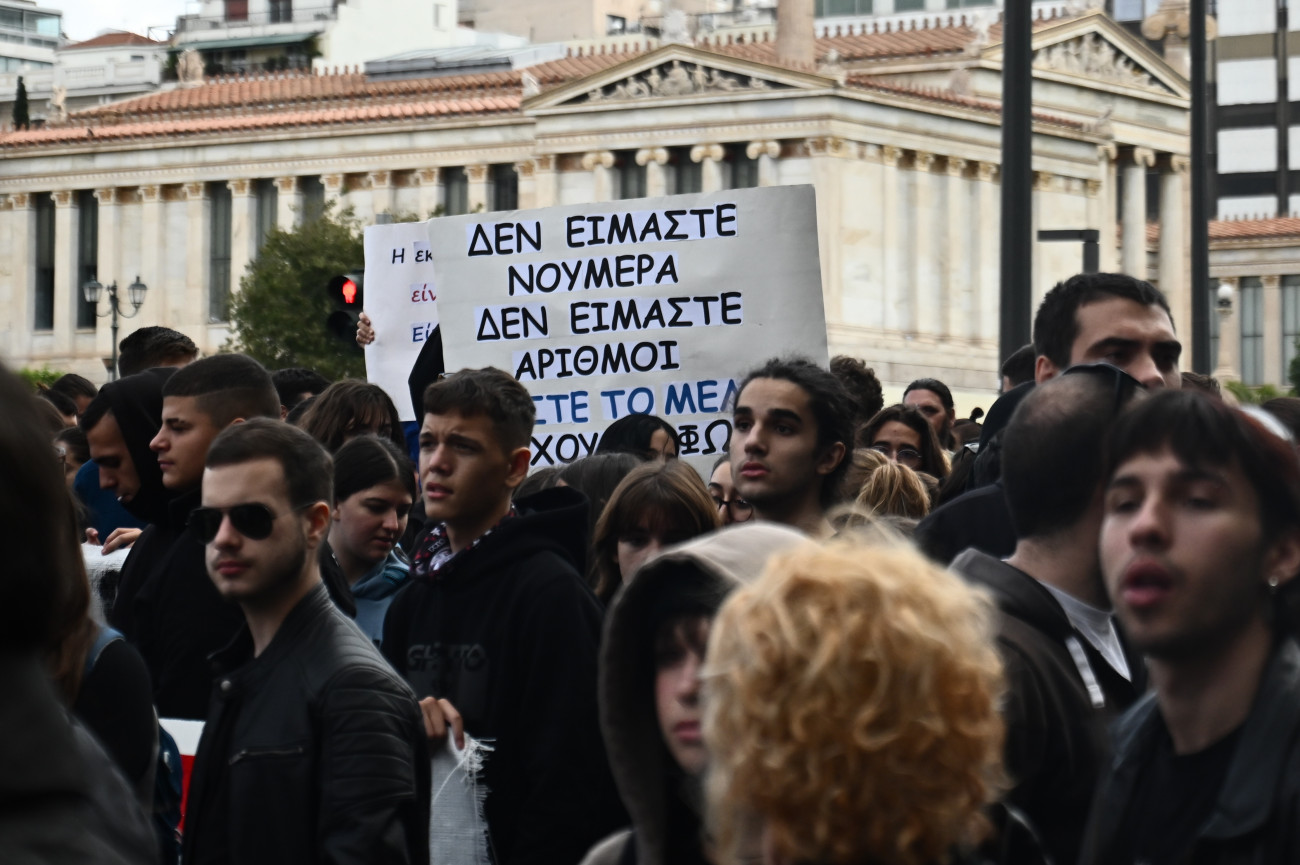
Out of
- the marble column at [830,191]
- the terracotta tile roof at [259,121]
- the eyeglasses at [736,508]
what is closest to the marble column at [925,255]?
the marble column at [830,191]

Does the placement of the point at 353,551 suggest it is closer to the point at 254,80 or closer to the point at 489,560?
the point at 489,560

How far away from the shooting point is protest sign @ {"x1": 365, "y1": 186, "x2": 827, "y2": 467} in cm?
955

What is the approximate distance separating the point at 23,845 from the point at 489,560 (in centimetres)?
295

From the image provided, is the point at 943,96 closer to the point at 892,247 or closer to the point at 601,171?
the point at 892,247

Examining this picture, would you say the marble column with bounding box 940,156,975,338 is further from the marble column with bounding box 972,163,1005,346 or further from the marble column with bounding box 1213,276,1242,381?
the marble column with bounding box 1213,276,1242,381

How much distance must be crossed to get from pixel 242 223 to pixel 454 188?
18.2ft

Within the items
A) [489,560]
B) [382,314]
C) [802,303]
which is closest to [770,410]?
[489,560]

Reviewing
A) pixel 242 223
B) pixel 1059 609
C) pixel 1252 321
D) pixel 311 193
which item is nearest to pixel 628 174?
pixel 311 193

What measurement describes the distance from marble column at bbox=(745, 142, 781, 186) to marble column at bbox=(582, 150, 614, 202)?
3.19 m

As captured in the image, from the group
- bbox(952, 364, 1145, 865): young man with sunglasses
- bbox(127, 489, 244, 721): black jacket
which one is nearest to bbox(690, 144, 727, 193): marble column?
bbox(127, 489, 244, 721): black jacket

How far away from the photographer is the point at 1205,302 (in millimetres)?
17547

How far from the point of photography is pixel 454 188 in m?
54.5

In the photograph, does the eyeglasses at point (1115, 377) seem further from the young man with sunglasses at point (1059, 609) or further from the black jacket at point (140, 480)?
the black jacket at point (140, 480)

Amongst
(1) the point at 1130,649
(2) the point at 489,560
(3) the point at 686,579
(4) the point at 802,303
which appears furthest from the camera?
(4) the point at 802,303
